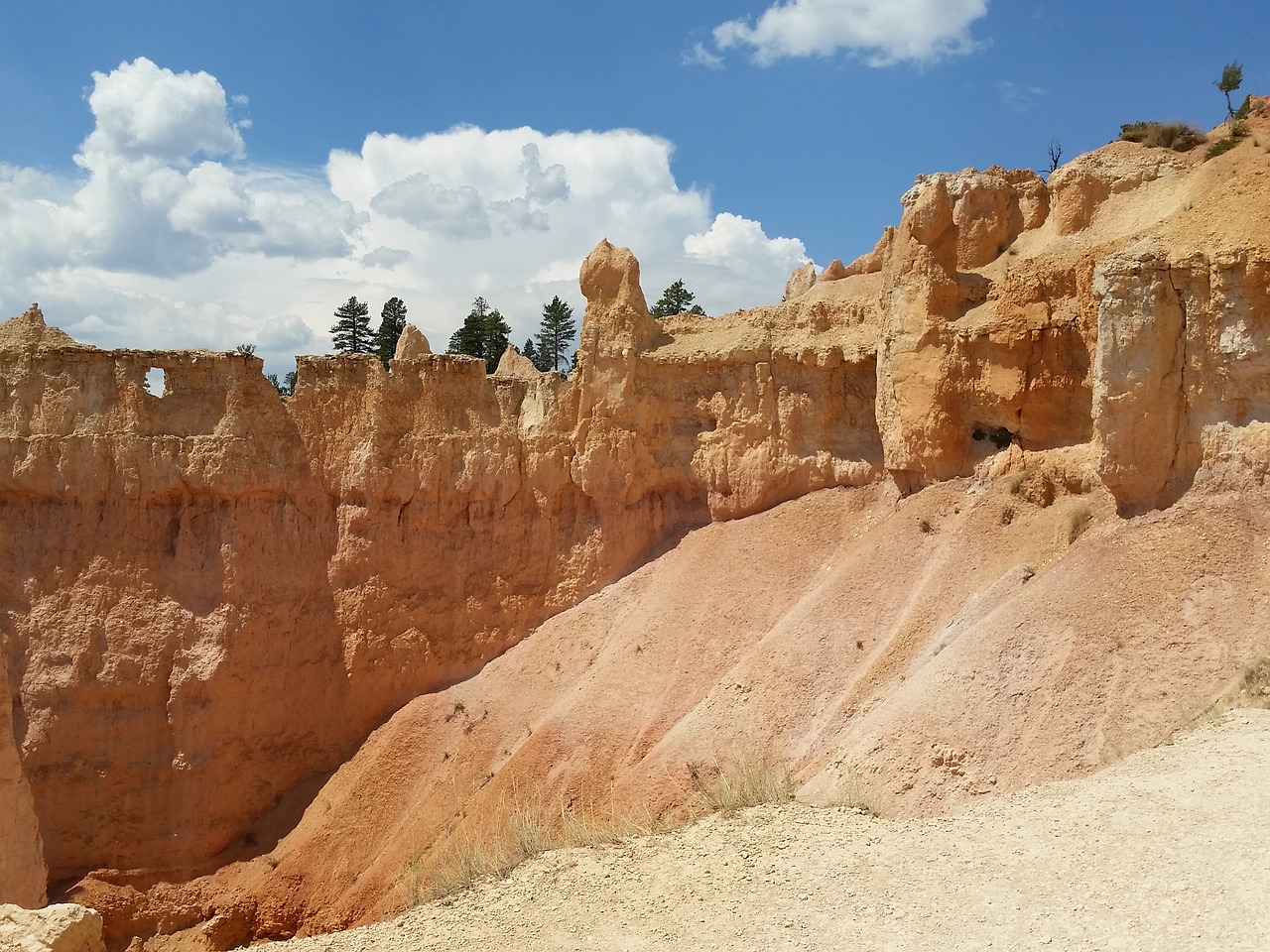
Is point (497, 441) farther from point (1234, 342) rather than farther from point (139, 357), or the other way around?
point (1234, 342)

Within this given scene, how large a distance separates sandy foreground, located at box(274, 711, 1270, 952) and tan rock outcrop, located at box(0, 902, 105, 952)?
1734 mm

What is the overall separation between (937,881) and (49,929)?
20.9 feet

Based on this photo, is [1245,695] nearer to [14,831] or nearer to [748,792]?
[748,792]

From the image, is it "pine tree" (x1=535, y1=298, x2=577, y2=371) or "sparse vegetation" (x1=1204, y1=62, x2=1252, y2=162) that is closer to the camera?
"sparse vegetation" (x1=1204, y1=62, x2=1252, y2=162)

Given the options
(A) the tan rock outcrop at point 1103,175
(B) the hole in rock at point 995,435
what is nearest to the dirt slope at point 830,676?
(B) the hole in rock at point 995,435

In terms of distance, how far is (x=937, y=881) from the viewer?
7.86 meters

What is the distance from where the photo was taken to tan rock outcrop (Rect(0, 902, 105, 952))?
6684mm

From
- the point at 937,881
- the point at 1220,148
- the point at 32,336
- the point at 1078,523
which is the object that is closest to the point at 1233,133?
the point at 1220,148

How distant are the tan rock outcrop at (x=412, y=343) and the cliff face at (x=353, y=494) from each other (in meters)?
2.81

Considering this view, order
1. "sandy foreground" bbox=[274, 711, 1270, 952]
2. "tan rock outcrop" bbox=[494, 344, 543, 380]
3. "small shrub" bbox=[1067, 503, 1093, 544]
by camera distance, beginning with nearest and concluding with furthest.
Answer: "sandy foreground" bbox=[274, 711, 1270, 952] < "small shrub" bbox=[1067, 503, 1093, 544] < "tan rock outcrop" bbox=[494, 344, 543, 380]

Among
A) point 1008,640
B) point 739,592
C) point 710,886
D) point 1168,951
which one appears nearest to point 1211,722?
point 1008,640

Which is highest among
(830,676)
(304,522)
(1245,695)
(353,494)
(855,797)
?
(353,494)

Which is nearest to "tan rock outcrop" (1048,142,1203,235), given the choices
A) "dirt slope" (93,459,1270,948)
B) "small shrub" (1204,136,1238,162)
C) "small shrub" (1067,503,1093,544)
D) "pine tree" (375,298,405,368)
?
"small shrub" (1204,136,1238,162)

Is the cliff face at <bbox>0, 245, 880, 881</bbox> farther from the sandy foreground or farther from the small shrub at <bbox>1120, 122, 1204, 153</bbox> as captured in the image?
the sandy foreground
